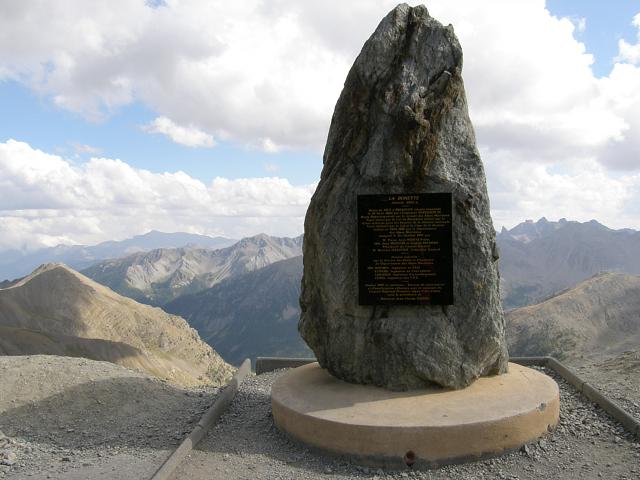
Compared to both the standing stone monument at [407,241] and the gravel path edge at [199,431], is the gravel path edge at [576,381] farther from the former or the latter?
the gravel path edge at [199,431]

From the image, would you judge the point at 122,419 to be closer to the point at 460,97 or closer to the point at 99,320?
the point at 460,97

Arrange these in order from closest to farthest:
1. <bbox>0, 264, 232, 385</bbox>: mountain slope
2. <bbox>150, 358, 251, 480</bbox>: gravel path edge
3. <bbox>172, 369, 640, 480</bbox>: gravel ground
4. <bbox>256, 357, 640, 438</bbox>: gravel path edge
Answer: <bbox>172, 369, 640, 480</bbox>: gravel ground, <bbox>150, 358, 251, 480</bbox>: gravel path edge, <bbox>256, 357, 640, 438</bbox>: gravel path edge, <bbox>0, 264, 232, 385</bbox>: mountain slope

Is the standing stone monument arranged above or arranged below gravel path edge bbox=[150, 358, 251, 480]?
above

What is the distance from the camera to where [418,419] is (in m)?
8.03

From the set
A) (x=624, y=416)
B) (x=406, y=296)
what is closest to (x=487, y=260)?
(x=406, y=296)

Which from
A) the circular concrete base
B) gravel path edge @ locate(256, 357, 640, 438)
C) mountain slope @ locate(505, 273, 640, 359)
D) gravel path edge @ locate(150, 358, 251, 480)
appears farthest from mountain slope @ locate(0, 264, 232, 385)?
mountain slope @ locate(505, 273, 640, 359)

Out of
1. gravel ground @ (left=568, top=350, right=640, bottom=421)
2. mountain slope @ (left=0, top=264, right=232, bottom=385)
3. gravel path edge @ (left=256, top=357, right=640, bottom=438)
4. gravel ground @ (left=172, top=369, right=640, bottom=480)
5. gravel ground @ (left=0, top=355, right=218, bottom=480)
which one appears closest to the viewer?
gravel ground @ (left=172, top=369, right=640, bottom=480)

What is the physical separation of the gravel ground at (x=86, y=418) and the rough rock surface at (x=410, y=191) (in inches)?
149

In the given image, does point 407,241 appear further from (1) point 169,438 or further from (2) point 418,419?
(1) point 169,438

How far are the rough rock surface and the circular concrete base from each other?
46 centimetres

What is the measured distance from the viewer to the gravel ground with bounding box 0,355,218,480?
8.71 metres

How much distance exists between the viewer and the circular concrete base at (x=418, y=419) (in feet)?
25.8

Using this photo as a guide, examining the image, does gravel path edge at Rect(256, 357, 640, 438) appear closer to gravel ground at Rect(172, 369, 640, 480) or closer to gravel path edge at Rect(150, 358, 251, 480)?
gravel ground at Rect(172, 369, 640, 480)

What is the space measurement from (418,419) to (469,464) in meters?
0.98
